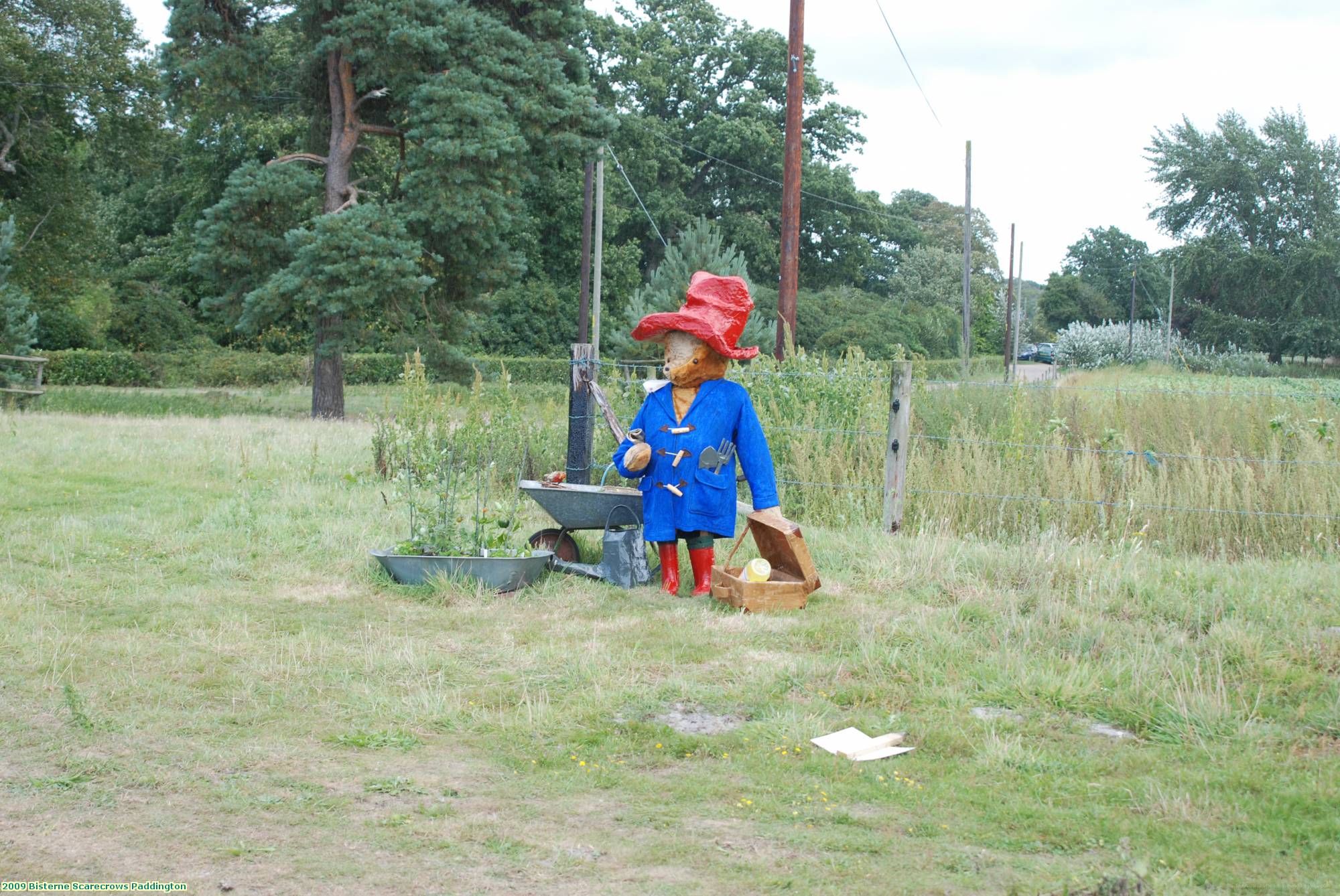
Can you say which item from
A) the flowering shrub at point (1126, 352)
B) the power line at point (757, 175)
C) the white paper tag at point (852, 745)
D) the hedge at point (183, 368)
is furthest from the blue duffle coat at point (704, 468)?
the flowering shrub at point (1126, 352)

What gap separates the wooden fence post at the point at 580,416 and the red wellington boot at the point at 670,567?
1799 millimetres

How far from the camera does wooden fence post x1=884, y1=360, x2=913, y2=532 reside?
8180 millimetres

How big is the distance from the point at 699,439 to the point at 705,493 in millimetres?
304

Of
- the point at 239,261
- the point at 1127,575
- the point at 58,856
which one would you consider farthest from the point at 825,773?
the point at 239,261

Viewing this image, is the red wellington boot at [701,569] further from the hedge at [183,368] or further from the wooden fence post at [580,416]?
the hedge at [183,368]

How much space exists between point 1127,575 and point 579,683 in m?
3.28

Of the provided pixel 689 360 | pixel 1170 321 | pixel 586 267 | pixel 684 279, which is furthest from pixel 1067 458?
pixel 1170 321

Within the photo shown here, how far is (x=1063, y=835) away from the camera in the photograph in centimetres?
339

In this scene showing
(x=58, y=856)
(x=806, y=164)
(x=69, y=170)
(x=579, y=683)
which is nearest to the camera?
(x=58, y=856)

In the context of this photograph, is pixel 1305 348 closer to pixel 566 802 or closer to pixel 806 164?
pixel 806 164

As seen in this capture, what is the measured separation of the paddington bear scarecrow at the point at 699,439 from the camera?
21.3ft

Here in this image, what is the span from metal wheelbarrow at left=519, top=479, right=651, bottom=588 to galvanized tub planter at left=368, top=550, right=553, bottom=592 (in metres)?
0.38

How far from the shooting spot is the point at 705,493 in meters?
6.52

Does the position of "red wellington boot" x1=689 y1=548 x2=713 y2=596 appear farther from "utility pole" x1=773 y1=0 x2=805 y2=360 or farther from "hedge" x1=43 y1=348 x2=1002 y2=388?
"hedge" x1=43 y1=348 x2=1002 y2=388
